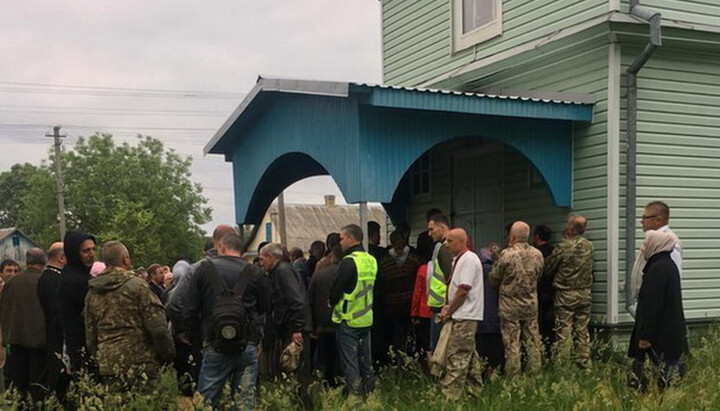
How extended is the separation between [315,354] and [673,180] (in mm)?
4982

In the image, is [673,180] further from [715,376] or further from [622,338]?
[715,376]

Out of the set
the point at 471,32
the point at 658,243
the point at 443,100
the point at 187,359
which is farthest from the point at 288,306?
the point at 471,32

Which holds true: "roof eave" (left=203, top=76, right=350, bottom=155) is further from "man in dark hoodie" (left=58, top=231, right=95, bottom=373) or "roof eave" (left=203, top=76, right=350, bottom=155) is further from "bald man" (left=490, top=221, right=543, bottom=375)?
"man in dark hoodie" (left=58, top=231, right=95, bottom=373)

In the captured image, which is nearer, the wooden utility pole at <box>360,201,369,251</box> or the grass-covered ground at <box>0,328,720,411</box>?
the grass-covered ground at <box>0,328,720,411</box>

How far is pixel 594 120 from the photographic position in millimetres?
8977

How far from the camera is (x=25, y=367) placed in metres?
7.07

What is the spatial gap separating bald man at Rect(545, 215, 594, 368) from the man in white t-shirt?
1.81 m

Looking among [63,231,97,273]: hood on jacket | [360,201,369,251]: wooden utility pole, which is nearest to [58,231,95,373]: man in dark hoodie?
[63,231,97,273]: hood on jacket

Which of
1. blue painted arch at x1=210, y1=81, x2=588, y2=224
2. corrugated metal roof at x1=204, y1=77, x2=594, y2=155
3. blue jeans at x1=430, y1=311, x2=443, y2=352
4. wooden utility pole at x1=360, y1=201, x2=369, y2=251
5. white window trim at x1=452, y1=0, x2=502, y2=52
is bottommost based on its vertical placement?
blue jeans at x1=430, y1=311, x2=443, y2=352

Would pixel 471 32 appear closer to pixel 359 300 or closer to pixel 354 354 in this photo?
pixel 359 300

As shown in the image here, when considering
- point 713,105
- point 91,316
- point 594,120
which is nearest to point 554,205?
point 594,120

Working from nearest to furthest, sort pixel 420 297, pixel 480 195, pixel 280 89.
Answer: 1. pixel 420 297
2. pixel 280 89
3. pixel 480 195

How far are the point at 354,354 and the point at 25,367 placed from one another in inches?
128

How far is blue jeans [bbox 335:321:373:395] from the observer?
22.8ft
